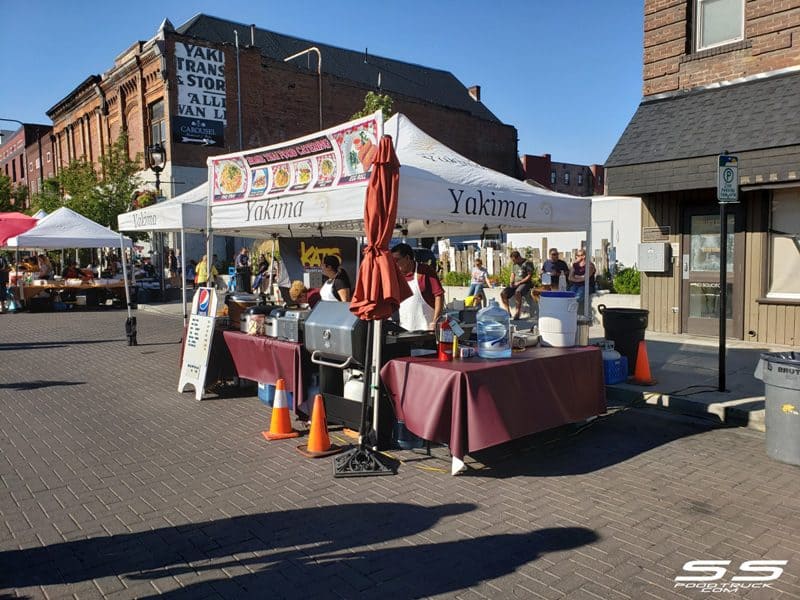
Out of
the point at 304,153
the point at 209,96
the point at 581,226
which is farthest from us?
the point at 209,96

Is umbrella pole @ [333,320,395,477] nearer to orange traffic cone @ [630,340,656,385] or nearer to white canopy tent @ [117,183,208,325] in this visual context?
orange traffic cone @ [630,340,656,385]

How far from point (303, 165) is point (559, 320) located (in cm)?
358

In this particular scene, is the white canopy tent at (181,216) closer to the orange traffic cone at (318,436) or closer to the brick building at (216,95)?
A: the orange traffic cone at (318,436)

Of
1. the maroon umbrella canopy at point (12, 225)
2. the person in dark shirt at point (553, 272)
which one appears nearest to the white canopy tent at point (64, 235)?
the maroon umbrella canopy at point (12, 225)

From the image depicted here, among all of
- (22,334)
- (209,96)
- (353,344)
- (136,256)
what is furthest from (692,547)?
(136,256)

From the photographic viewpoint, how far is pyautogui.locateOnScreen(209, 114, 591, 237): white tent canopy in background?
6578 mm

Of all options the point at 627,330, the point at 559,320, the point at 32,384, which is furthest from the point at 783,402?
the point at 32,384

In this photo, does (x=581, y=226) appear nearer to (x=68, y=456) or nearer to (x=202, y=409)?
(x=202, y=409)

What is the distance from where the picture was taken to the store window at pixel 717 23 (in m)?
11.1

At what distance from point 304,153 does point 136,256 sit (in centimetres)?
2785

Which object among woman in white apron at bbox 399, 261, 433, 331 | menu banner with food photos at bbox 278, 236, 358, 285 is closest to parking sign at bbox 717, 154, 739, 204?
woman in white apron at bbox 399, 261, 433, 331

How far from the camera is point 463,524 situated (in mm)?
4336

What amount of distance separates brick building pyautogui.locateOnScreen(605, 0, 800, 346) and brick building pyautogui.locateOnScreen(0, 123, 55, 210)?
4577 centimetres

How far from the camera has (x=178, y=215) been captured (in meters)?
10.5
